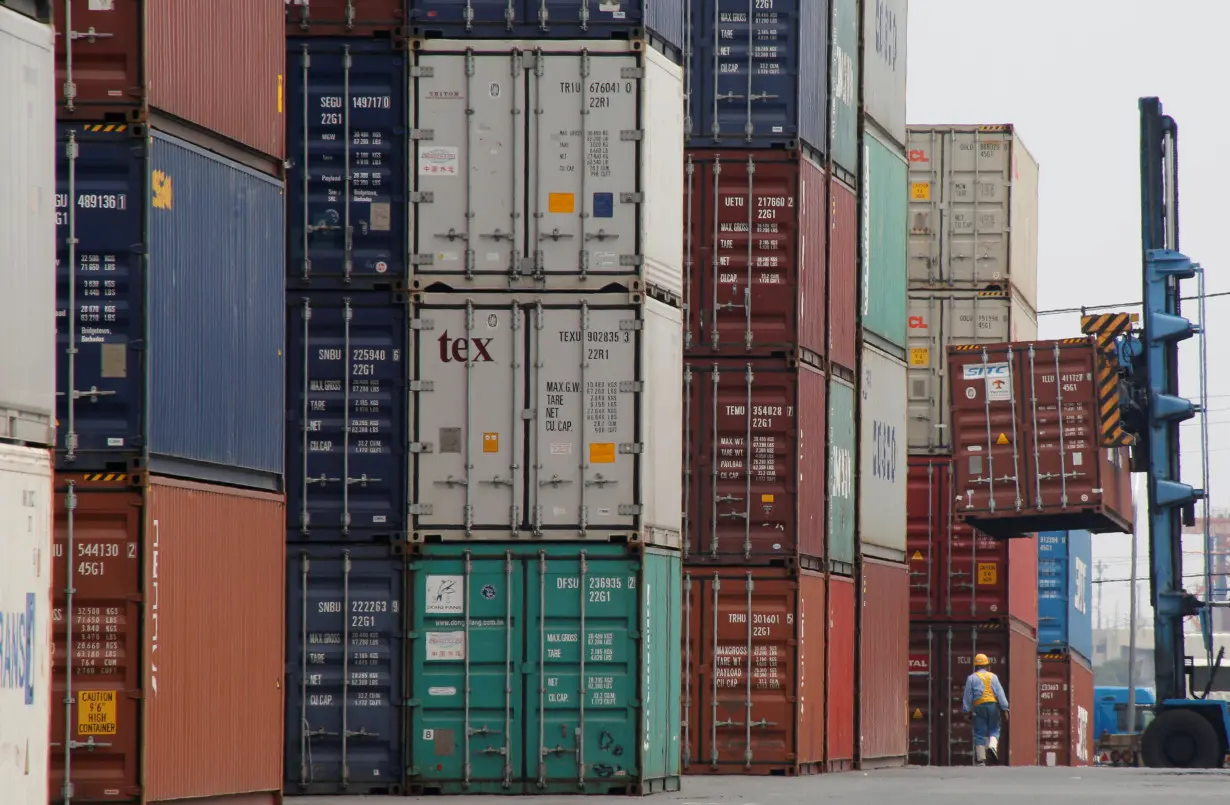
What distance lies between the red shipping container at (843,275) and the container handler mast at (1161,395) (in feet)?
23.0

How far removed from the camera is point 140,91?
1683 centimetres

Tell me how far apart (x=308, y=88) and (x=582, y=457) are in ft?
15.0

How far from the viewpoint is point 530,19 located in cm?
2133

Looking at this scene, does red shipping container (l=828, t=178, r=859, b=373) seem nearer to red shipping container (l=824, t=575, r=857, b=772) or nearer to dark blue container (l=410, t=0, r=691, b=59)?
red shipping container (l=824, t=575, r=857, b=772)

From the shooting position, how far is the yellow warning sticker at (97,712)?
16297mm

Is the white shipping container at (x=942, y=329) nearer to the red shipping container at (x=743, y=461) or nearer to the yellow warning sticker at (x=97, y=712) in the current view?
the red shipping container at (x=743, y=461)

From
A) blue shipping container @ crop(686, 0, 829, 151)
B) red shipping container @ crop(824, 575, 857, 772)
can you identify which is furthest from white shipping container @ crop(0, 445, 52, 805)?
red shipping container @ crop(824, 575, 857, 772)

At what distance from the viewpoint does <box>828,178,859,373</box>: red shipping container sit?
27422mm

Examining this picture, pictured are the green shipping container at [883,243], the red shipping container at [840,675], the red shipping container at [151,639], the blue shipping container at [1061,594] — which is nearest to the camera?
the red shipping container at [151,639]

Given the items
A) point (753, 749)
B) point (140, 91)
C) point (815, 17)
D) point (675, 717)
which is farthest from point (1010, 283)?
point (140, 91)

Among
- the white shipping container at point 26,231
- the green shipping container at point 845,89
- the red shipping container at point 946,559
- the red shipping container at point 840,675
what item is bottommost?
the red shipping container at point 840,675

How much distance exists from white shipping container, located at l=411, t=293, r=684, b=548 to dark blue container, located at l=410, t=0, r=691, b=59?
2.61 m

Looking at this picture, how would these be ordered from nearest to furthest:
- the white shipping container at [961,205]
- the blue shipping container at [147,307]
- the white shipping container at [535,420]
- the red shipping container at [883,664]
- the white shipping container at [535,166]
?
1. the blue shipping container at [147,307]
2. the white shipping container at [535,420]
3. the white shipping container at [535,166]
4. the red shipping container at [883,664]
5. the white shipping container at [961,205]

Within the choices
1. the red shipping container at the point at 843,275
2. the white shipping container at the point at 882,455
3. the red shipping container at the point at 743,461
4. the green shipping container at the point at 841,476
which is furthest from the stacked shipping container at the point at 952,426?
the red shipping container at the point at 743,461
